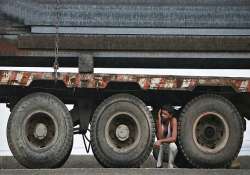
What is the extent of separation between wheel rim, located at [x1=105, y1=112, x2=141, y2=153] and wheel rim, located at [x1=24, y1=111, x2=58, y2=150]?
0.78 m

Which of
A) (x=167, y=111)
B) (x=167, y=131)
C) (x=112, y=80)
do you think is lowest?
(x=167, y=131)

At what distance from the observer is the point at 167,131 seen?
894 centimetres

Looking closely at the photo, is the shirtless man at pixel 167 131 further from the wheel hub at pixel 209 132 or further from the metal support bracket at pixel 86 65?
the metal support bracket at pixel 86 65

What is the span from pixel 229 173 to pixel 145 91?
→ 2.07 metres

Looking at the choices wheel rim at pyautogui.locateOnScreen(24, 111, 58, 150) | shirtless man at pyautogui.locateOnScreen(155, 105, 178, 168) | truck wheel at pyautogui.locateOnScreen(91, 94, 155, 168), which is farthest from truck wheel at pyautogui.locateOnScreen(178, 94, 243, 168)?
wheel rim at pyautogui.locateOnScreen(24, 111, 58, 150)

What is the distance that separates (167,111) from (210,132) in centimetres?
70

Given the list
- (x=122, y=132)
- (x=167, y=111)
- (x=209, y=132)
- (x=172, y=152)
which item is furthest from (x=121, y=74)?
(x=209, y=132)

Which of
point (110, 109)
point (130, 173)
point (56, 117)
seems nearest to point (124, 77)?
point (110, 109)

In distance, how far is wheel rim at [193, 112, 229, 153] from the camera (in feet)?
28.3

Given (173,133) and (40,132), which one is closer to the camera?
(40,132)

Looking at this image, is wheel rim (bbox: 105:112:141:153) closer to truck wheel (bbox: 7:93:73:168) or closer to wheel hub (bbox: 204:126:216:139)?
truck wheel (bbox: 7:93:73:168)

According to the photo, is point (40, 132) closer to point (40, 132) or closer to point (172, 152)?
point (40, 132)

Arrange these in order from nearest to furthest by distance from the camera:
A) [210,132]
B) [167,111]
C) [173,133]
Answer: [173,133] < [210,132] < [167,111]

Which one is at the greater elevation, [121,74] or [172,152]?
[121,74]
